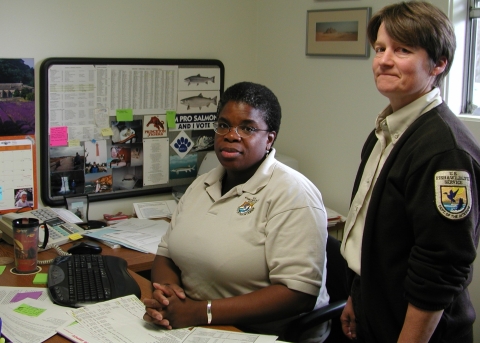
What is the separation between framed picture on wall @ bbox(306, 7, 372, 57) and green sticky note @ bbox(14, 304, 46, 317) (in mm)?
1810

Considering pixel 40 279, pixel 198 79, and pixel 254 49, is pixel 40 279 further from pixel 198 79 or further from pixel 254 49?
pixel 254 49

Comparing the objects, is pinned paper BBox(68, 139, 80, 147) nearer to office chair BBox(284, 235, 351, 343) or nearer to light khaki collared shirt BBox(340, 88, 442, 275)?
office chair BBox(284, 235, 351, 343)

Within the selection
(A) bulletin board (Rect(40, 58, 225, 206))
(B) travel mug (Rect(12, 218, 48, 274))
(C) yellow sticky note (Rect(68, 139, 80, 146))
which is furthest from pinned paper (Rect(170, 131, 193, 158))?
(B) travel mug (Rect(12, 218, 48, 274))

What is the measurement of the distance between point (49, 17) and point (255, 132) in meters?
1.27

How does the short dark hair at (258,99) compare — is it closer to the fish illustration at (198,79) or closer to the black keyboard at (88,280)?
the black keyboard at (88,280)

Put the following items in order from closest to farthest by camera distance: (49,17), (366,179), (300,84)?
(366,179)
(49,17)
(300,84)

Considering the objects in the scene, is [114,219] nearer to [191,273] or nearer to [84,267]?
[84,267]

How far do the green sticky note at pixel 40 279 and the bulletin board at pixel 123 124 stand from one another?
0.80 metres

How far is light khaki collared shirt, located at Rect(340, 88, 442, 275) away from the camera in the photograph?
1384mm

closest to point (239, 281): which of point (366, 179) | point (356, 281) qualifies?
point (356, 281)

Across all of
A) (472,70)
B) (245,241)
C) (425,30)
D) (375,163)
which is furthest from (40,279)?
(472,70)

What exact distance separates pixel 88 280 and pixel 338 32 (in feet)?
5.58

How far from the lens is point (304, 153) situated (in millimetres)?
3066

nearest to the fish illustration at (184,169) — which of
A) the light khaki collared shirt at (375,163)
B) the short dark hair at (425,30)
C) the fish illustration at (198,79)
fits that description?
the fish illustration at (198,79)
